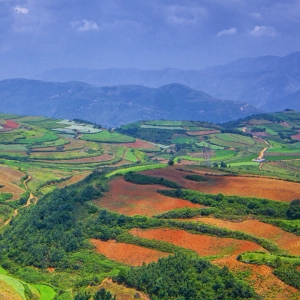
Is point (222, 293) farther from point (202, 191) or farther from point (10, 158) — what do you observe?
point (10, 158)

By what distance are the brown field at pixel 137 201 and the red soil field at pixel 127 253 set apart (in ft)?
21.6

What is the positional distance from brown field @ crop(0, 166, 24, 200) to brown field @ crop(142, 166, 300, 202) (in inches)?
1072

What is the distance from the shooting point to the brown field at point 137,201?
53.6 meters

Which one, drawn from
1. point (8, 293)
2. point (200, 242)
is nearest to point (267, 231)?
point (200, 242)

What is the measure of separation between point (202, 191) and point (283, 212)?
42.6 feet

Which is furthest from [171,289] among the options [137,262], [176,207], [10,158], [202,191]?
[10,158]

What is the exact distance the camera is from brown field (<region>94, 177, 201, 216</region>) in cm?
5359

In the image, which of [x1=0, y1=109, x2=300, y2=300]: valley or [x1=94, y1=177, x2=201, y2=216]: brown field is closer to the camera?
[x1=0, y1=109, x2=300, y2=300]: valley

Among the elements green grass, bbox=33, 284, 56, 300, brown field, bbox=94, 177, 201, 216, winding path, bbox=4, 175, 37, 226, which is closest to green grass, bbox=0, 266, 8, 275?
green grass, bbox=33, 284, 56, 300

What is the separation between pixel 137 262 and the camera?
42906mm

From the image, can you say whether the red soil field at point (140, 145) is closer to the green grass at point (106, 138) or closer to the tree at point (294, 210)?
the green grass at point (106, 138)

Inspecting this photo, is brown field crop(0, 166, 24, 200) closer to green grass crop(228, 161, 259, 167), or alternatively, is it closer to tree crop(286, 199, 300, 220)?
tree crop(286, 199, 300, 220)

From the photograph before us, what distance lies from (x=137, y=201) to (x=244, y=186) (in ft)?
49.9

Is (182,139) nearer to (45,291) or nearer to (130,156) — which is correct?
(130,156)
